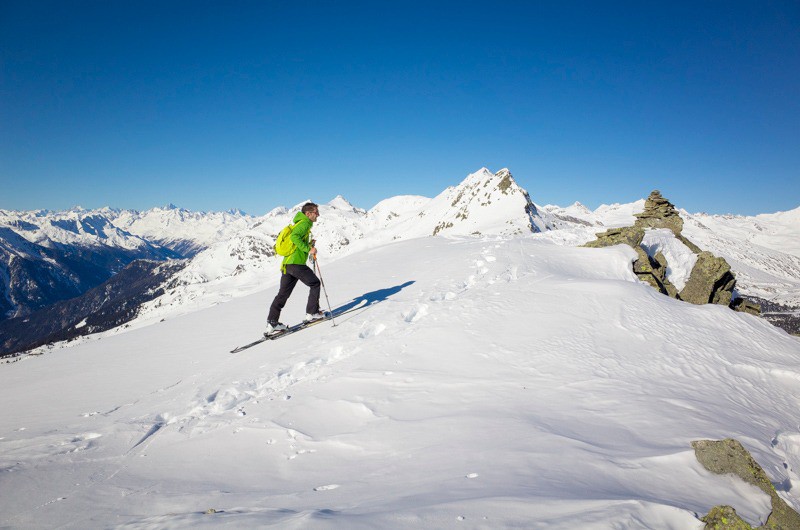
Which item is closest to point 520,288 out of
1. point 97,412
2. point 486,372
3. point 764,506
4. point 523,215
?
point 486,372

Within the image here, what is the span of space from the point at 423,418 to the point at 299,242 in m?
6.73

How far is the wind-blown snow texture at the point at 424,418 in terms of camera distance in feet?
10.8

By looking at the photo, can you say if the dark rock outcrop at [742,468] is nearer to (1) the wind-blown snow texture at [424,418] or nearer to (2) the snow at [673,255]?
(1) the wind-blown snow texture at [424,418]

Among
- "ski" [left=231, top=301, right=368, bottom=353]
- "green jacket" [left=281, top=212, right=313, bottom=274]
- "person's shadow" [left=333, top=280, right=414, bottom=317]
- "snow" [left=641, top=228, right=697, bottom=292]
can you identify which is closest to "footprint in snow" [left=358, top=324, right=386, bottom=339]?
"ski" [left=231, top=301, right=368, bottom=353]

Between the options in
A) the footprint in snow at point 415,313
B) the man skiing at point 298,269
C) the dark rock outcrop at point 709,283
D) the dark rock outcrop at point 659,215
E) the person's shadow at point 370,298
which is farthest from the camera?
the dark rock outcrop at point 659,215

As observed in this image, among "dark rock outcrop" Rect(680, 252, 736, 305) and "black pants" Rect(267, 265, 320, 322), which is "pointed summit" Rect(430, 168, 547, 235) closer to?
"dark rock outcrop" Rect(680, 252, 736, 305)

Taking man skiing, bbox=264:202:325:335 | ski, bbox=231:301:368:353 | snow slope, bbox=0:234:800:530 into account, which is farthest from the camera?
man skiing, bbox=264:202:325:335

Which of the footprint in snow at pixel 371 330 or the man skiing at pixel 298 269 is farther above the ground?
the man skiing at pixel 298 269

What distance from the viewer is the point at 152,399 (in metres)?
6.63

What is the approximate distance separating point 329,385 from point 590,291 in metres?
7.88

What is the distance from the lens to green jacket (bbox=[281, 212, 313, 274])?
1030cm

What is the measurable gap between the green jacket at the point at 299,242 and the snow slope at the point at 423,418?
2.05 metres

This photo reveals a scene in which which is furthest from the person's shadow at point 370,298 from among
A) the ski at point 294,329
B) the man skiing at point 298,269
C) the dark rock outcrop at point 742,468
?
the dark rock outcrop at point 742,468

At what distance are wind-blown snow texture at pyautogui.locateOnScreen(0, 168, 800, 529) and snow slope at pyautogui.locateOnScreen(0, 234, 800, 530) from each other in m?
0.03
